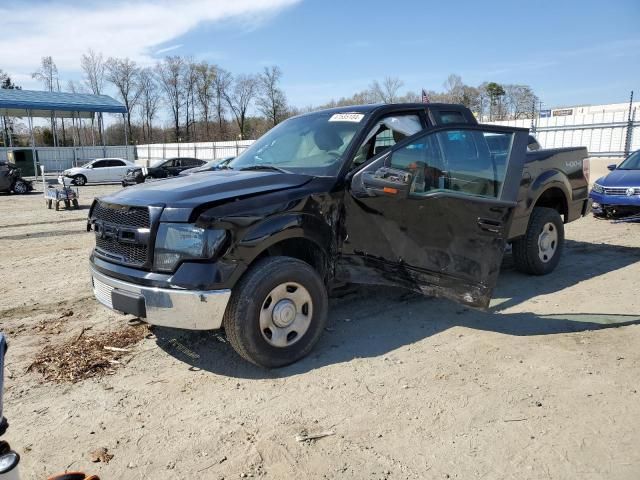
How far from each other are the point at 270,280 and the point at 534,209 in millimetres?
3955

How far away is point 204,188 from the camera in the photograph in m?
3.53

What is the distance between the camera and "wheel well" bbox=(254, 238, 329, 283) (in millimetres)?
3883

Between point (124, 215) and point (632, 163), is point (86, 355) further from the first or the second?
point (632, 163)

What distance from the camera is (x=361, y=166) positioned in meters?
3.92

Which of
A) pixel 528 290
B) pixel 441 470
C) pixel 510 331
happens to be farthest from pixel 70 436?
pixel 528 290

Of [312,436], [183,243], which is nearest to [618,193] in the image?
[312,436]

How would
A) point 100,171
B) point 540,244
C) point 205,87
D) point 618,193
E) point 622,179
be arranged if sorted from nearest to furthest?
point 540,244 < point 618,193 < point 622,179 < point 100,171 < point 205,87

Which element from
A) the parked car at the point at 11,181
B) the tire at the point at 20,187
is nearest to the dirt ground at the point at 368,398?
the parked car at the point at 11,181

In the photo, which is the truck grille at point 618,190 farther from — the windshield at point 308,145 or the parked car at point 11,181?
the parked car at point 11,181

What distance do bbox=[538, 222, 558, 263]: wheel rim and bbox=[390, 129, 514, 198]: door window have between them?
2170 mm

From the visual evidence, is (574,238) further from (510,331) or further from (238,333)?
(238,333)

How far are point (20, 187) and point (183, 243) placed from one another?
2218 centimetres

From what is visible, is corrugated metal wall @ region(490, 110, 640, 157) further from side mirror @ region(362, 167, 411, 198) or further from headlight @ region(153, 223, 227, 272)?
headlight @ region(153, 223, 227, 272)

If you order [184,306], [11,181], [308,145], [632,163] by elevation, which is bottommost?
[11,181]
